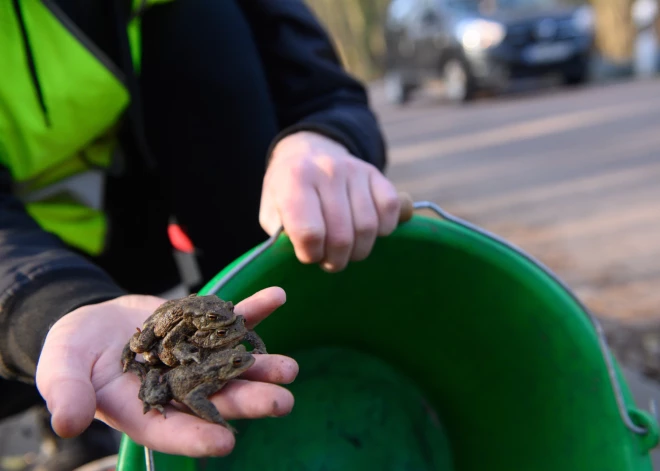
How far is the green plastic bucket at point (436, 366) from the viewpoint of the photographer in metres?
1.60

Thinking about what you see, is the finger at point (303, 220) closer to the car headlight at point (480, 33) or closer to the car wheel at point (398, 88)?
the car headlight at point (480, 33)

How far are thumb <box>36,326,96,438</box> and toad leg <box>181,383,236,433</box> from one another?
17 cm

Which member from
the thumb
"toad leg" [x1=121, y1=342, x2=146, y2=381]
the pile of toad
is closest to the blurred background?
the pile of toad

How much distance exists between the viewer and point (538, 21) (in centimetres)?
923

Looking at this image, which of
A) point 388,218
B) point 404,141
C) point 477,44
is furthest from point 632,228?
point 477,44

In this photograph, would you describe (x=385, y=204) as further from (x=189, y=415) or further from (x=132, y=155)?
(x=132, y=155)

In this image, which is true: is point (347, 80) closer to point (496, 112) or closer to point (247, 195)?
point (247, 195)

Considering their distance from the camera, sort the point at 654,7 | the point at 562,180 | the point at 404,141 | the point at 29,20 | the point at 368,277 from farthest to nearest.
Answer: the point at 654,7 < the point at 404,141 < the point at 562,180 < the point at 368,277 < the point at 29,20

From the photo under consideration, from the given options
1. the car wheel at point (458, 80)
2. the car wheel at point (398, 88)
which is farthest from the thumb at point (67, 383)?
the car wheel at point (398, 88)

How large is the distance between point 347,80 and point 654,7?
10263mm

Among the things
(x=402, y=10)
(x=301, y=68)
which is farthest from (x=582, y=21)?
(x=301, y=68)

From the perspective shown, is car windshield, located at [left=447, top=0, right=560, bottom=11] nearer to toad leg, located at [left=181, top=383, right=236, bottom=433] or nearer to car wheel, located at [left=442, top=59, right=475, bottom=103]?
car wheel, located at [left=442, top=59, right=475, bottom=103]

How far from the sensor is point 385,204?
Result: 153cm

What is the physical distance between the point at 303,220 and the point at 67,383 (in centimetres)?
59
